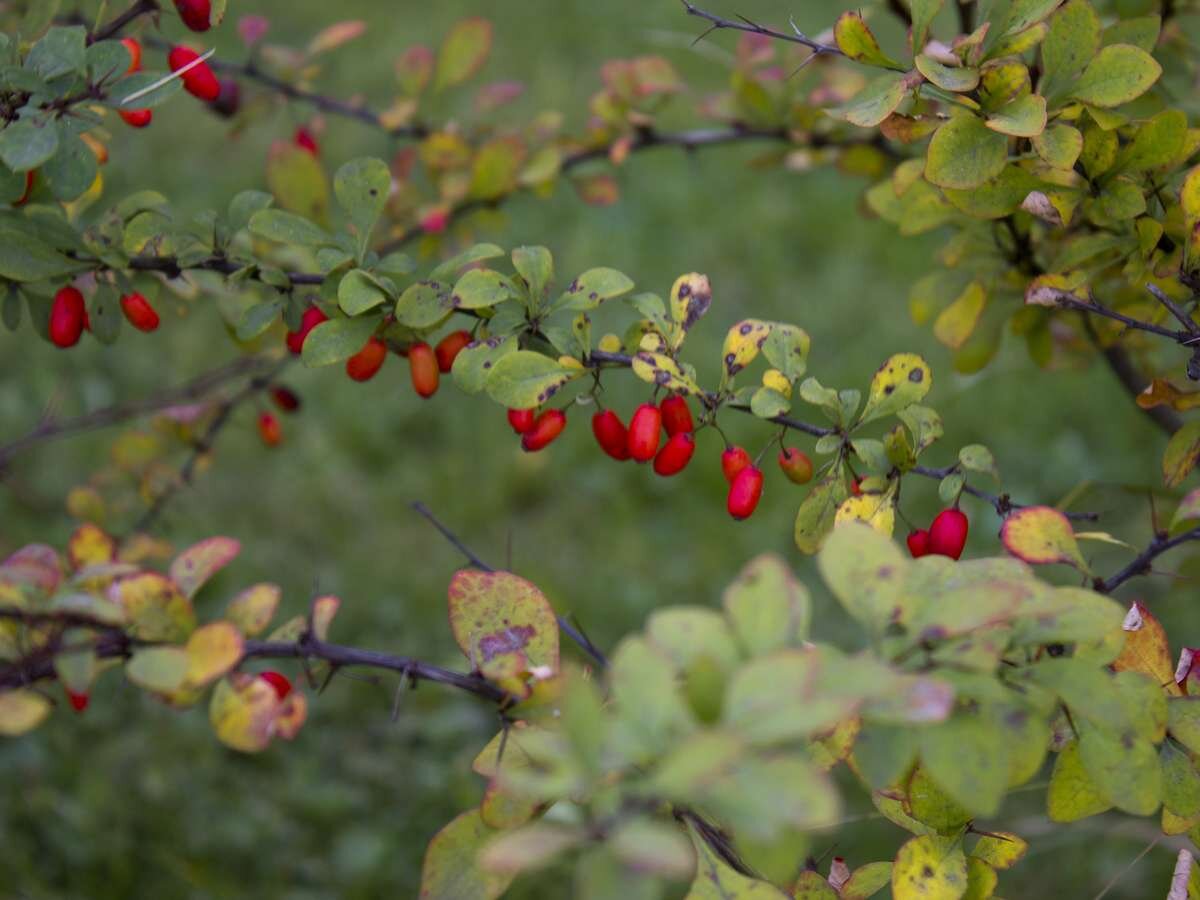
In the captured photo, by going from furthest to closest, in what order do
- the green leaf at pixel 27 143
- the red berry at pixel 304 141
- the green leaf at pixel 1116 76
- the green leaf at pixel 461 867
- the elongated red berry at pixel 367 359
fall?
the red berry at pixel 304 141 → the elongated red berry at pixel 367 359 → the green leaf at pixel 1116 76 → the green leaf at pixel 27 143 → the green leaf at pixel 461 867

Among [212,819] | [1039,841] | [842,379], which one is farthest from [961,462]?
[842,379]

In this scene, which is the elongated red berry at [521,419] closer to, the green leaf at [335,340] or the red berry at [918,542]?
the green leaf at [335,340]

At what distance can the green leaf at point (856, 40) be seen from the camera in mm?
1104

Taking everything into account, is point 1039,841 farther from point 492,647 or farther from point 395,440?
point 395,440

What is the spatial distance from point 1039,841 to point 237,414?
2.10 meters

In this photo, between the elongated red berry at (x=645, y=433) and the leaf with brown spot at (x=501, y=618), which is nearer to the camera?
the leaf with brown spot at (x=501, y=618)

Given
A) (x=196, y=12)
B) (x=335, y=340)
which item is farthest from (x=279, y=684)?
(x=196, y=12)

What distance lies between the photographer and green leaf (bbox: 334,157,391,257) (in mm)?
→ 1163

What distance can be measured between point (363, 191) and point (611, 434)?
1.15 ft

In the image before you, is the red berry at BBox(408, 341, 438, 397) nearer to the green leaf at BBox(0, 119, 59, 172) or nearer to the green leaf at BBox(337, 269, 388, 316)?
the green leaf at BBox(337, 269, 388, 316)

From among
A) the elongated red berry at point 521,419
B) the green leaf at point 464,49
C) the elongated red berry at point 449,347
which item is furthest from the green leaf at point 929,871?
the green leaf at point 464,49

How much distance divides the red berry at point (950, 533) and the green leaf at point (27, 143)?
0.85 m

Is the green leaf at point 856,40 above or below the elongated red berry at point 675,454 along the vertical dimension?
above

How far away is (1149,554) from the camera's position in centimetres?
101
